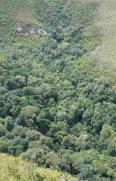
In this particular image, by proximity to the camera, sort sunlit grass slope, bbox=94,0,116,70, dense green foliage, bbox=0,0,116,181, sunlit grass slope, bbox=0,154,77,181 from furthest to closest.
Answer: sunlit grass slope, bbox=94,0,116,70 < dense green foliage, bbox=0,0,116,181 < sunlit grass slope, bbox=0,154,77,181

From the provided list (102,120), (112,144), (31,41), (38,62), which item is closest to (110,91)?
(102,120)

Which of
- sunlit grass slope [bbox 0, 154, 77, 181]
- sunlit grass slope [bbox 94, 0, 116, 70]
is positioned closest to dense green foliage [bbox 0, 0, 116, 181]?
sunlit grass slope [bbox 94, 0, 116, 70]

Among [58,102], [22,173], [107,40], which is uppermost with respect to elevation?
[22,173]

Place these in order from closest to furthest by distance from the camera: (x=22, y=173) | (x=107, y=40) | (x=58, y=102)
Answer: (x=22, y=173)
(x=58, y=102)
(x=107, y=40)

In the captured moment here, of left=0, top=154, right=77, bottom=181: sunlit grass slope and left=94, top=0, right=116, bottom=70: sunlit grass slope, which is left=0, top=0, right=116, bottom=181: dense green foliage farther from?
left=0, top=154, right=77, bottom=181: sunlit grass slope

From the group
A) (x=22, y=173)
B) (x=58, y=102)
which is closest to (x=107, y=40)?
(x=58, y=102)

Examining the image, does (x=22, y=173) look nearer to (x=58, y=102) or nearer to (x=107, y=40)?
(x=58, y=102)
